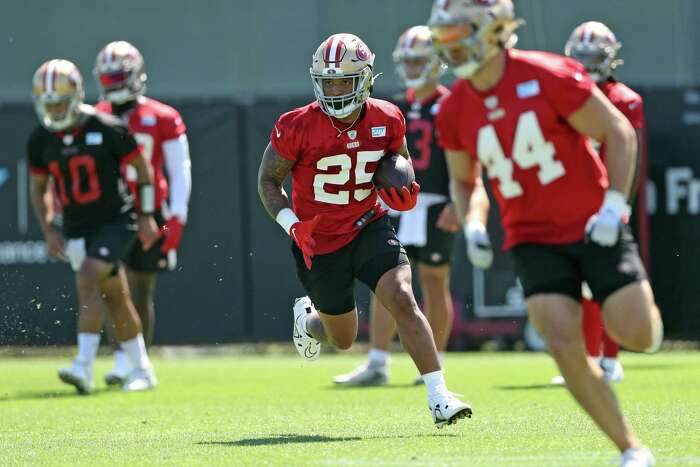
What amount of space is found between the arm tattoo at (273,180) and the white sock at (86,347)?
287 centimetres

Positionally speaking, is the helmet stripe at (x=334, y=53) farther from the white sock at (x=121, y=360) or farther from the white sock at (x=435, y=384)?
the white sock at (x=121, y=360)

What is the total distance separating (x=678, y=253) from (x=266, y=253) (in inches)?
152

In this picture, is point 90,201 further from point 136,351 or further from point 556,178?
point 556,178

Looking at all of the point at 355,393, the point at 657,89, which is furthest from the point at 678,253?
the point at 355,393

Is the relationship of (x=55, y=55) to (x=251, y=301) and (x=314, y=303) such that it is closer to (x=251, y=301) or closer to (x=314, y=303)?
(x=251, y=301)

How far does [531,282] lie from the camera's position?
5539 millimetres

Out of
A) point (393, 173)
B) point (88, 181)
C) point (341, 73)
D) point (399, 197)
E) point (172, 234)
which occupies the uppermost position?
point (341, 73)

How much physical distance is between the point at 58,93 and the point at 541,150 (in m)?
5.28

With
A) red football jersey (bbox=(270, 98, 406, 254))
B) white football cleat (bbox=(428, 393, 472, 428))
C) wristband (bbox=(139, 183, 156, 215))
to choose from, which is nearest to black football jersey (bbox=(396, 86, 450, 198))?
wristband (bbox=(139, 183, 156, 215))

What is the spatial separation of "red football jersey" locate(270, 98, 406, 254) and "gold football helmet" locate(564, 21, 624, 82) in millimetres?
2257

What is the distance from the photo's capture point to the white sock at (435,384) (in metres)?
7.02

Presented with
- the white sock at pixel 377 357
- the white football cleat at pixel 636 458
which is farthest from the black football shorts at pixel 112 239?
the white football cleat at pixel 636 458

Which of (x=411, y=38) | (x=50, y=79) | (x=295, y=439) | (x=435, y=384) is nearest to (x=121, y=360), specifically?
(x=50, y=79)

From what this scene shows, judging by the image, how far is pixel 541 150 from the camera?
5539 millimetres
